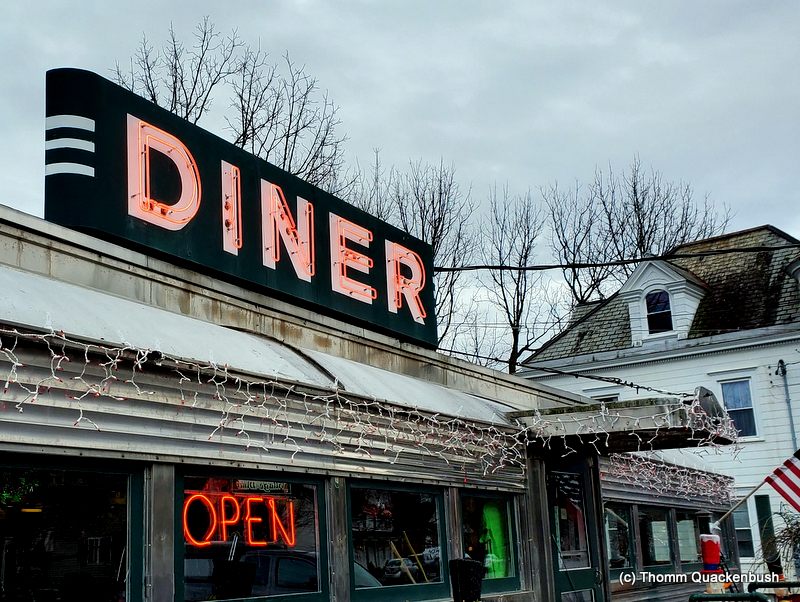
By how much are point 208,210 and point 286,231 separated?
3.65ft

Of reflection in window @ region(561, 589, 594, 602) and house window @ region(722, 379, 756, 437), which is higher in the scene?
house window @ region(722, 379, 756, 437)

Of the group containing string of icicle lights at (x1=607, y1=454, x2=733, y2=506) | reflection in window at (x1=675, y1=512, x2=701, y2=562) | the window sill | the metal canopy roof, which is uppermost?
the window sill

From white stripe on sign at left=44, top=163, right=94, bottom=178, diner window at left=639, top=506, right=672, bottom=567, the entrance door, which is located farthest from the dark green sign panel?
diner window at left=639, top=506, right=672, bottom=567

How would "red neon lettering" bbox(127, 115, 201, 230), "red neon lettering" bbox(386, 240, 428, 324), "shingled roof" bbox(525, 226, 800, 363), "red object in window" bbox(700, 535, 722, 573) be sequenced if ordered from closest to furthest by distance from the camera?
"red neon lettering" bbox(127, 115, 201, 230) < "red object in window" bbox(700, 535, 722, 573) < "red neon lettering" bbox(386, 240, 428, 324) < "shingled roof" bbox(525, 226, 800, 363)

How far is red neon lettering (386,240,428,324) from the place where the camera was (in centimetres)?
1087

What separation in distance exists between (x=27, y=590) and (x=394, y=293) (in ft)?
20.4

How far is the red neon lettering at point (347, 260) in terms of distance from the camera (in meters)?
9.83

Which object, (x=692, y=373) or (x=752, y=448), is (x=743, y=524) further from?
(x=692, y=373)

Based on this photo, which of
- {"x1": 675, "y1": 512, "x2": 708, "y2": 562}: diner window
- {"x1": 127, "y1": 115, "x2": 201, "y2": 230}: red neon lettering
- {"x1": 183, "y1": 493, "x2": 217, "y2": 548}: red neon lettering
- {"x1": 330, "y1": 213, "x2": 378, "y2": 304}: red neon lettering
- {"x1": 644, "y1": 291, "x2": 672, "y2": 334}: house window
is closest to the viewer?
{"x1": 183, "y1": 493, "x2": 217, "y2": 548}: red neon lettering

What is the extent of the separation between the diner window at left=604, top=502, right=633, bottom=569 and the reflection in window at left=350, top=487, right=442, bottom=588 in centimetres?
573

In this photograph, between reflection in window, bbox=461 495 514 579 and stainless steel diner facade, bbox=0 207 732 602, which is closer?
stainless steel diner facade, bbox=0 207 732 602

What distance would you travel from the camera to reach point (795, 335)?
21.6 metres

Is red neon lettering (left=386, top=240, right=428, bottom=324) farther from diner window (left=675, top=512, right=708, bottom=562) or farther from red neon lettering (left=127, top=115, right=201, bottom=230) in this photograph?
diner window (left=675, top=512, right=708, bottom=562)

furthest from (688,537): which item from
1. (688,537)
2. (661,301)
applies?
(661,301)
